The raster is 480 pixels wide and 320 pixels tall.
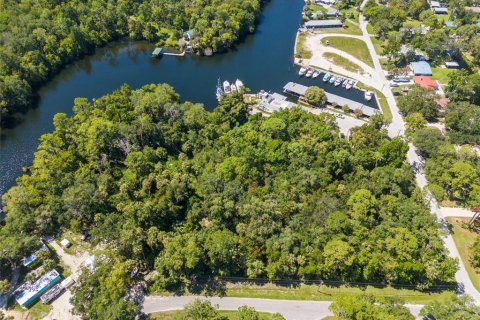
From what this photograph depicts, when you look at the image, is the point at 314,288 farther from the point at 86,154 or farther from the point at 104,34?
the point at 104,34

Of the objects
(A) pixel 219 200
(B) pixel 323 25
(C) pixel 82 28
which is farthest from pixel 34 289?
(B) pixel 323 25

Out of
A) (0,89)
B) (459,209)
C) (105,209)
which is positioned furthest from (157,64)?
(459,209)

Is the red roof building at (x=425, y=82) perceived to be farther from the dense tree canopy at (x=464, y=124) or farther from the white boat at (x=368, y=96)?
the dense tree canopy at (x=464, y=124)

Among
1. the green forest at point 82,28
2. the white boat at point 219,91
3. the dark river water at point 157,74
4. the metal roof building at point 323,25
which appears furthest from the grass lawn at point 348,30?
the white boat at point 219,91

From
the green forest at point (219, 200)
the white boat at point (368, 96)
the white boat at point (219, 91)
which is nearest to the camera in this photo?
the green forest at point (219, 200)

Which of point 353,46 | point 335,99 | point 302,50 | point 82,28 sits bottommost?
point 335,99

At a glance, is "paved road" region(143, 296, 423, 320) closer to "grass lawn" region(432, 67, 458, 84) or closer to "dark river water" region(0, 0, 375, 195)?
"dark river water" region(0, 0, 375, 195)

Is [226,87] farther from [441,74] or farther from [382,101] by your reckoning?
[441,74]

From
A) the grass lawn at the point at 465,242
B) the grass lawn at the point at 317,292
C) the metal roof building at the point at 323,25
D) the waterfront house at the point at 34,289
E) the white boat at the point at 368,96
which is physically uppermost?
the metal roof building at the point at 323,25
